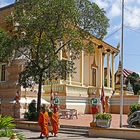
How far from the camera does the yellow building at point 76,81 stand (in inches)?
1221

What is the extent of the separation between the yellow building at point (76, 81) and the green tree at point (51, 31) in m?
1.36

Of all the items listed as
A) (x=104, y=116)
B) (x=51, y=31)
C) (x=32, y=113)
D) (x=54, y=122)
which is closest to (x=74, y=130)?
(x=54, y=122)

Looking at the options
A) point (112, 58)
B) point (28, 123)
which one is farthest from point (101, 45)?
point (28, 123)

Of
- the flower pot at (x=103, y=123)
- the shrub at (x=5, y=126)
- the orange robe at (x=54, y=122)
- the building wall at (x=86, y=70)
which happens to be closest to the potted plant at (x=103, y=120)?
the flower pot at (x=103, y=123)

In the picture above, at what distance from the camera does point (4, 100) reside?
1200 inches

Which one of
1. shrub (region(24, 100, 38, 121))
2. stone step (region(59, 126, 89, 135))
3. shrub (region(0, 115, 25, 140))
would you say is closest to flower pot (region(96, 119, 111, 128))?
stone step (region(59, 126, 89, 135))

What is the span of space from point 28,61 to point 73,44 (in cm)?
357

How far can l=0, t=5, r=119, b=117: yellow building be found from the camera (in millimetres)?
31016

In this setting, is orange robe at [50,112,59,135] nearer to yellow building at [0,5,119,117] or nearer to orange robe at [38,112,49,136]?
orange robe at [38,112,49,136]

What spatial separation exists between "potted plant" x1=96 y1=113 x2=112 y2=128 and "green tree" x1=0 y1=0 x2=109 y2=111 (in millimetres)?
5681

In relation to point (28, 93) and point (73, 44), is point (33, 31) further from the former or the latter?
point (28, 93)

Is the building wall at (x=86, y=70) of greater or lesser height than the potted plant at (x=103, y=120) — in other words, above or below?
above

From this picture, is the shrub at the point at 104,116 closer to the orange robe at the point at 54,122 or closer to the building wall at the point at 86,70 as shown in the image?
the orange robe at the point at 54,122

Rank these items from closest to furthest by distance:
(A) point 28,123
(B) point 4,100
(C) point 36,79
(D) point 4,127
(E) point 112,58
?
(D) point 4,127
(A) point 28,123
(C) point 36,79
(B) point 4,100
(E) point 112,58
